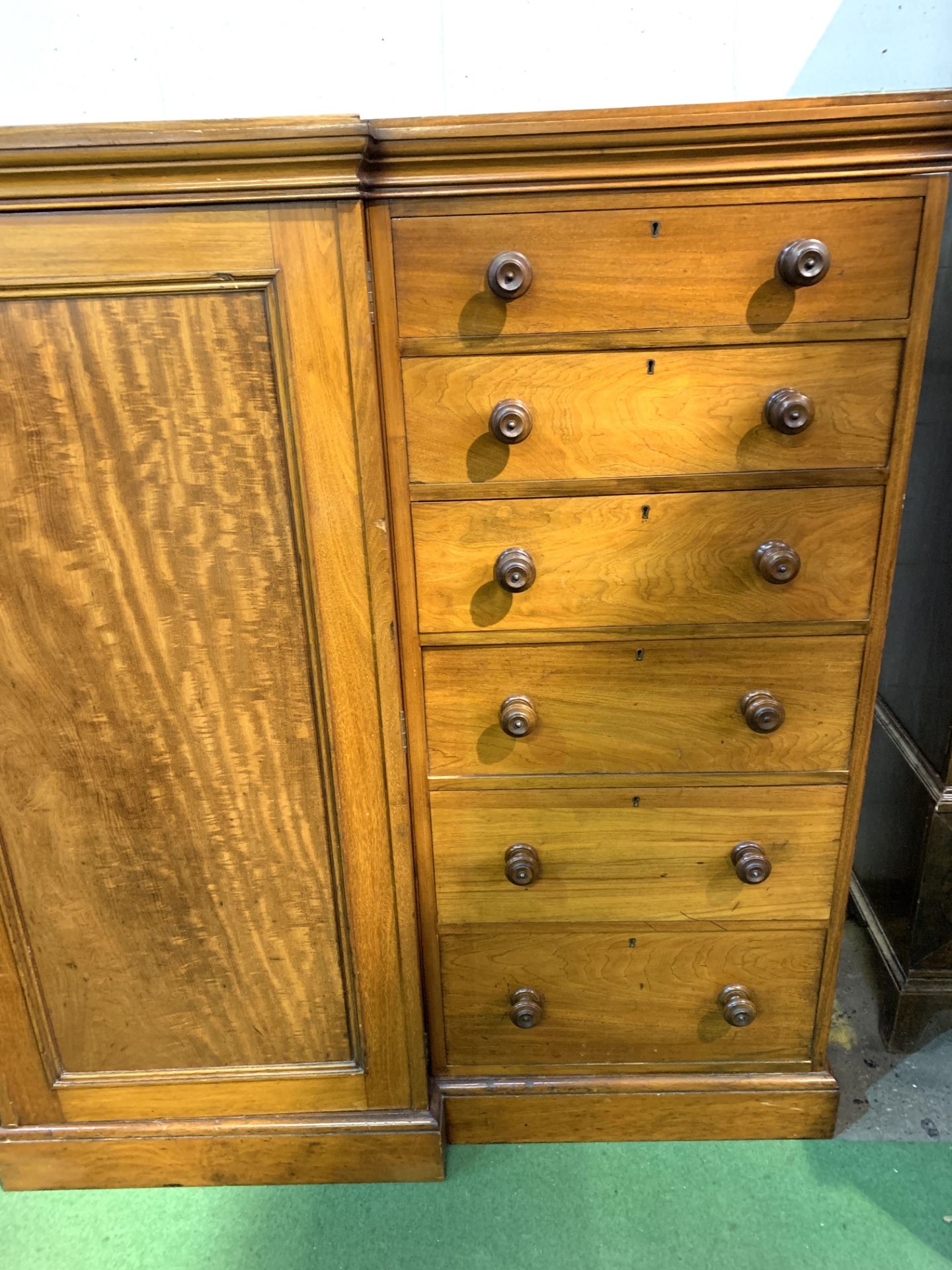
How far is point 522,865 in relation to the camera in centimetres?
120

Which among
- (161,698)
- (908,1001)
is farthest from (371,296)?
(908,1001)

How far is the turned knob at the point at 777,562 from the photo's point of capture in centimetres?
104

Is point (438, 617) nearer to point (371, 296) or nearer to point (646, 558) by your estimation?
point (646, 558)

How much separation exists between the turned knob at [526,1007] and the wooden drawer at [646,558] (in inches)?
24.2

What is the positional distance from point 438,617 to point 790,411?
51 cm

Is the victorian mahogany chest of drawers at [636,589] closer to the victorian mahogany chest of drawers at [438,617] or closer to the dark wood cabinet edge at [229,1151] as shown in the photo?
the victorian mahogany chest of drawers at [438,617]

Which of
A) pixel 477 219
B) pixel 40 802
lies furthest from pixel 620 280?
pixel 40 802

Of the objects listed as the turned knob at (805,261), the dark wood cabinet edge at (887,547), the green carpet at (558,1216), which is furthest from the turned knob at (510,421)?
the green carpet at (558,1216)

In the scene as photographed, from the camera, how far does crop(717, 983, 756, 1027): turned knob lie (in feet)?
4.19

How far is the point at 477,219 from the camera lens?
957 mm

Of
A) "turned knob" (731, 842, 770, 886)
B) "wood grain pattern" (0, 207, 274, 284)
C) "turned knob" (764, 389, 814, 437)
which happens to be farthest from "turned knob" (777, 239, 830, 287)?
"turned knob" (731, 842, 770, 886)

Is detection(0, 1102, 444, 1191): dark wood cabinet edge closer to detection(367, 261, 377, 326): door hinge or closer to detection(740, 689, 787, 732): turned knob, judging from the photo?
detection(740, 689, 787, 732): turned knob

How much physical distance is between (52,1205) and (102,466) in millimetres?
1218

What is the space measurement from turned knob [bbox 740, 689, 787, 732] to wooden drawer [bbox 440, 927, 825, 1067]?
1.23ft
